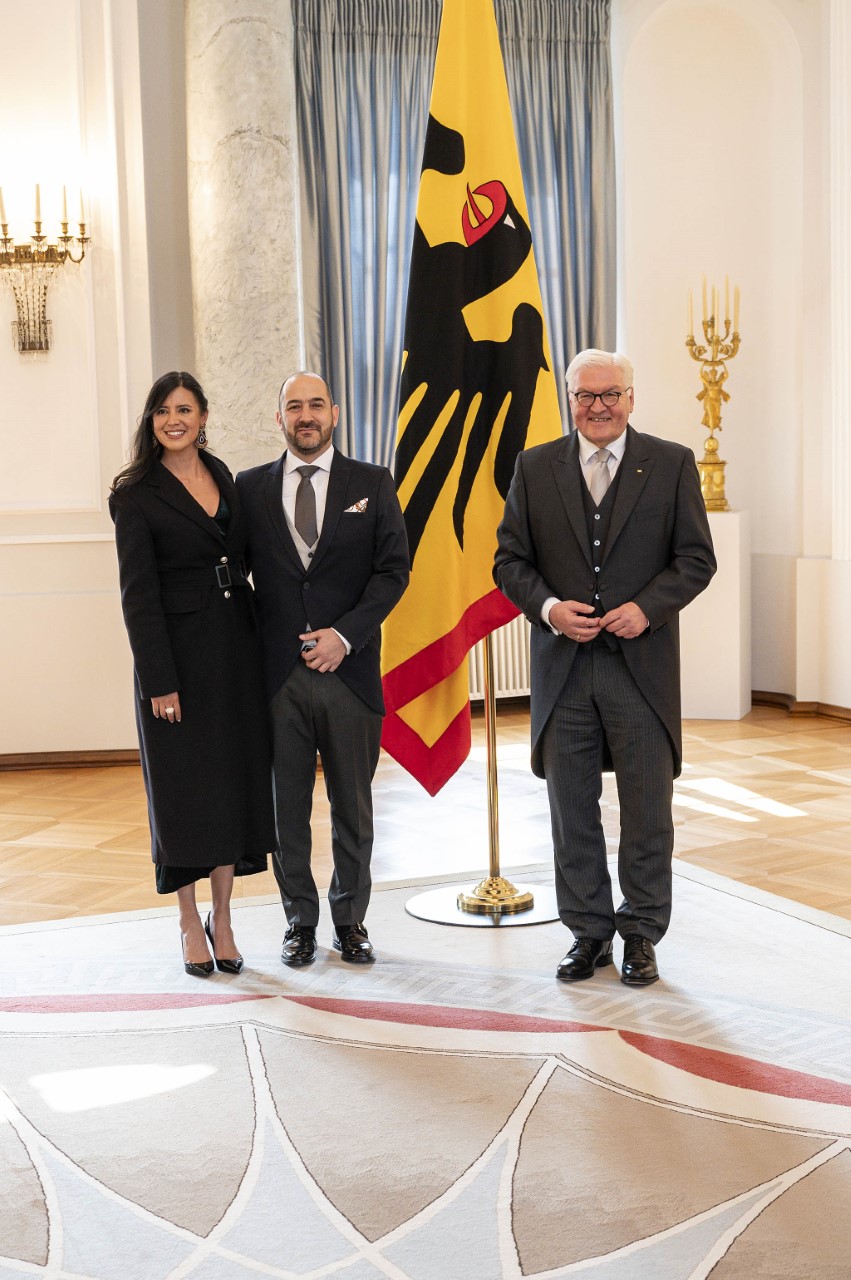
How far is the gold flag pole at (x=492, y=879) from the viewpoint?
4.22 metres

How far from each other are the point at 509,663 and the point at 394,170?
116 inches

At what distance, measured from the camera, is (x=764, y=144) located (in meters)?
8.15

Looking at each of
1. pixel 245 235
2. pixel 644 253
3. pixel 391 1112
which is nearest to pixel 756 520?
pixel 644 253

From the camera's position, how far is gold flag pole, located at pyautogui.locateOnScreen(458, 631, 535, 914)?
13.8ft

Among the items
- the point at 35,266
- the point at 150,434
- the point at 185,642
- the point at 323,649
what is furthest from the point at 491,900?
the point at 35,266

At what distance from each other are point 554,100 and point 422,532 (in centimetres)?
487

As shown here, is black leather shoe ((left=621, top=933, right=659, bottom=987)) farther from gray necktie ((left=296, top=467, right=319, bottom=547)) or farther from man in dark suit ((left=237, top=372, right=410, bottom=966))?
gray necktie ((left=296, top=467, right=319, bottom=547))

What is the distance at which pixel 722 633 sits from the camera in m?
7.80

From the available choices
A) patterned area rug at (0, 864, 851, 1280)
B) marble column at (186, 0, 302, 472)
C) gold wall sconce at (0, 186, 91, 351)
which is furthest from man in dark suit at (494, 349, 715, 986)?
gold wall sconce at (0, 186, 91, 351)

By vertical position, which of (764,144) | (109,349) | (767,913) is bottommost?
(767,913)

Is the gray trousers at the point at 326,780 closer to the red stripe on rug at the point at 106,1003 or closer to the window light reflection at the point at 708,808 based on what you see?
the red stripe on rug at the point at 106,1003

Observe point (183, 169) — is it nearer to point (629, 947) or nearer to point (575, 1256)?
point (629, 947)

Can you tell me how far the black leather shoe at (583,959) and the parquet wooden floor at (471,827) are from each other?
94 cm

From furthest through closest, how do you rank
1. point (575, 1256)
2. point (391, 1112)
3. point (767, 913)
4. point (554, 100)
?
point (554, 100) → point (767, 913) → point (391, 1112) → point (575, 1256)
